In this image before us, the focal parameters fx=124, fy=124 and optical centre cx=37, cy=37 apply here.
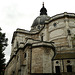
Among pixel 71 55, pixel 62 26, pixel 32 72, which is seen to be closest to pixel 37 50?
pixel 32 72

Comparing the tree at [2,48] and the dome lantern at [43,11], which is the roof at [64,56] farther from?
the dome lantern at [43,11]

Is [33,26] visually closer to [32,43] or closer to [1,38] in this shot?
[32,43]

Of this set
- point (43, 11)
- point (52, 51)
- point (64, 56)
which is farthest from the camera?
point (43, 11)

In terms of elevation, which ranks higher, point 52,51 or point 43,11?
point 43,11

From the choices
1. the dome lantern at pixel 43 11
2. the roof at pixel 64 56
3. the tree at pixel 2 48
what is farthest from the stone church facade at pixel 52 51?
the dome lantern at pixel 43 11

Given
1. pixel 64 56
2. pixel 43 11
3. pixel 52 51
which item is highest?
pixel 43 11

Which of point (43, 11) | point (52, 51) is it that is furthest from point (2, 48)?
point (43, 11)

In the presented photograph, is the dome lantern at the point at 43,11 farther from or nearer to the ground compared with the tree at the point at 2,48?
farther from the ground

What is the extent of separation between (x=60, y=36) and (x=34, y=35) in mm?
10834

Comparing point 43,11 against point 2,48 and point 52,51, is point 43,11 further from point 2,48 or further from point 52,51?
point 2,48

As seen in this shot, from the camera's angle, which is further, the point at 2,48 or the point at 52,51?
the point at 52,51

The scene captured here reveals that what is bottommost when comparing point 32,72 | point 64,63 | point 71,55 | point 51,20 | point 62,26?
point 32,72

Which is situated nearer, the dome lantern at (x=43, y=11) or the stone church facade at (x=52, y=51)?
the stone church facade at (x=52, y=51)

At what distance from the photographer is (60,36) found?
2647 centimetres
